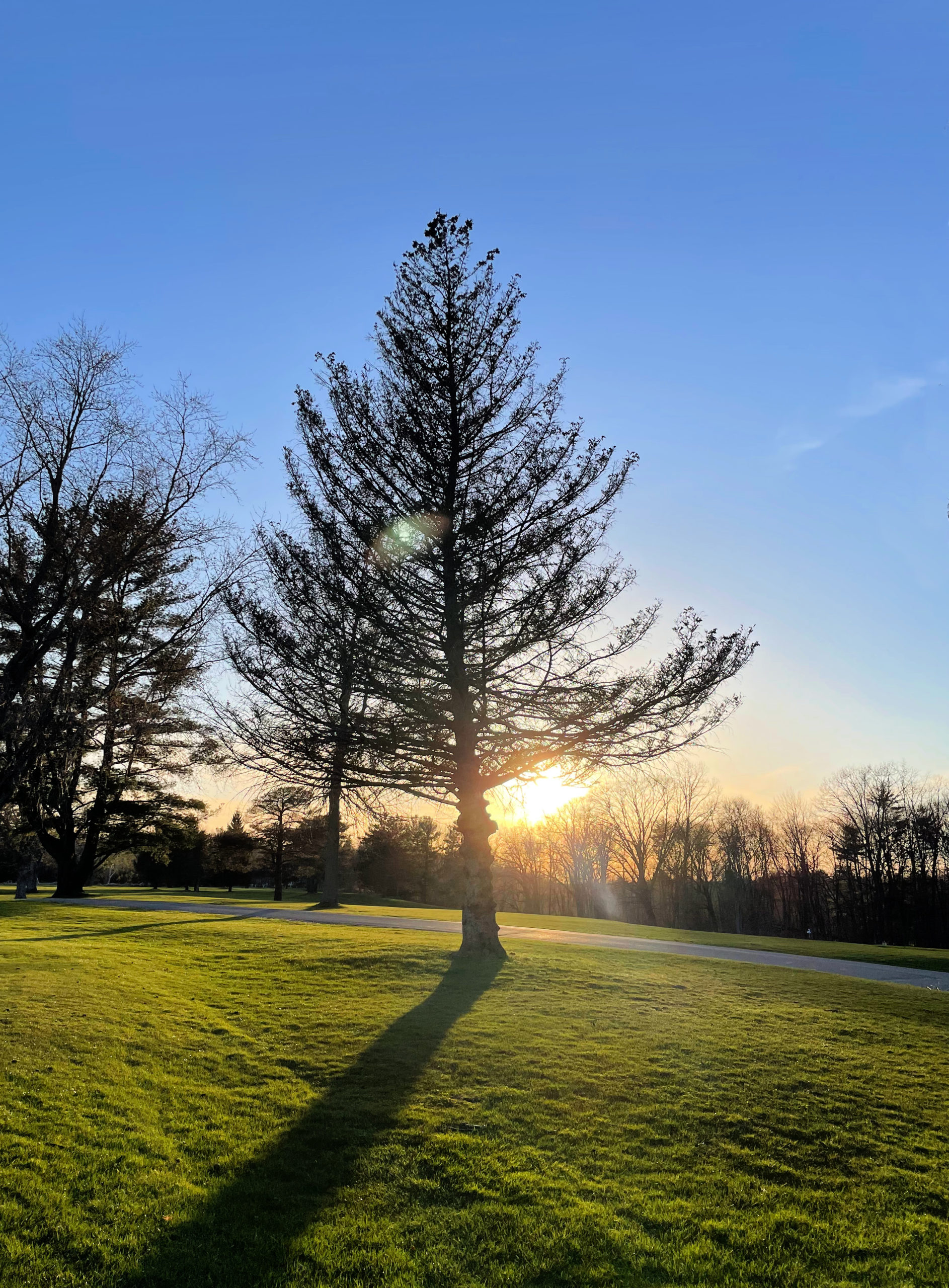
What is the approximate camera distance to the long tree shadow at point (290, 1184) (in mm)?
4219

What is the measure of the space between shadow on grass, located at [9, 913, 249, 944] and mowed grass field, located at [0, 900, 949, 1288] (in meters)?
3.46

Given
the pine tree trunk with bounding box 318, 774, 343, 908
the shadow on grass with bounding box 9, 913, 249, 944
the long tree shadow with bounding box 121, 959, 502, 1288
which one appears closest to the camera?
the long tree shadow with bounding box 121, 959, 502, 1288

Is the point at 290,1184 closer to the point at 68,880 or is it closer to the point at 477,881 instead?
the point at 477,881

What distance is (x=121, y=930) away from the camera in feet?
53.8

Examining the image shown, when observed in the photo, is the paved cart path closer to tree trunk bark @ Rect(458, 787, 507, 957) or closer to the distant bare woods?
tree trunk bark @ Rect(458, 787, 507, 957)

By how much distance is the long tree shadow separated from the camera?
4219 millimetres

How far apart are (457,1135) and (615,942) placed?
1366 centimetres

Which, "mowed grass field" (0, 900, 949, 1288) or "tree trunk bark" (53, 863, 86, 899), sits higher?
"mowed grass field" (0, 900, 949, 1288)

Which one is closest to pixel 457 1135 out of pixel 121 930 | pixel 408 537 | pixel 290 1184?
pixel 290 1184

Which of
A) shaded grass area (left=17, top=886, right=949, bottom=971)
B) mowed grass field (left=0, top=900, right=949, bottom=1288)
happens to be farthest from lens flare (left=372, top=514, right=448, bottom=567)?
shaded grass area (left=17, top=886, right=949, bottom=971)

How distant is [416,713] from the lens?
42.6ft

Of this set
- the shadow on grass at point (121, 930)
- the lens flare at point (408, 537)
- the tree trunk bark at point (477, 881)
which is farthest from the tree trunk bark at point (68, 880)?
the lens flare at point (408, 537)

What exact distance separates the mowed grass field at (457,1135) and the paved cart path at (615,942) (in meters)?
5.07

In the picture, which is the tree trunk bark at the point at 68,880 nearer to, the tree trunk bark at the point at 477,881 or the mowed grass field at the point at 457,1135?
the mowed grass field at the point at 457,1135
